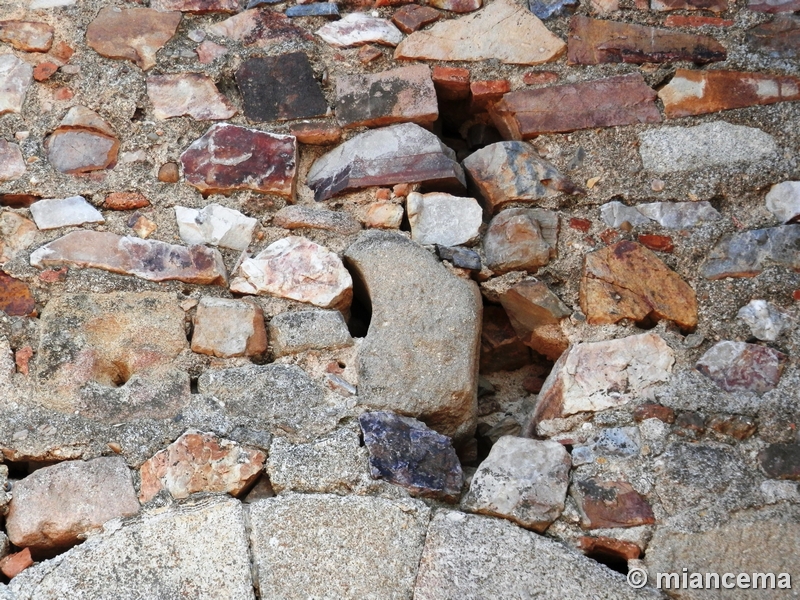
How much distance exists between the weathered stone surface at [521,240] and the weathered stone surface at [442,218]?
5cm

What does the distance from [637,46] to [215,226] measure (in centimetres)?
120

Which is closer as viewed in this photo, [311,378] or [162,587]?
[162,587]

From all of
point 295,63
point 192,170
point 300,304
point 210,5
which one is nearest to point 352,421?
point 300,304

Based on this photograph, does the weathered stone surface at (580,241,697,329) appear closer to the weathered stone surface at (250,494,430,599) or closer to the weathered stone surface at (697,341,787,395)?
the weathered stone surface at (697,341,787,395)

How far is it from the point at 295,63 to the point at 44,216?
753mm

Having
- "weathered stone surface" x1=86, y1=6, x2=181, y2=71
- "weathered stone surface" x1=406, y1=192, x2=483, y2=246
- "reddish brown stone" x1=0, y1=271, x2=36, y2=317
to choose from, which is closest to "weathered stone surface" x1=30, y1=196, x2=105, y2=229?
"reddish brown stone" x1=0, y1=271, x2=36, y2=317

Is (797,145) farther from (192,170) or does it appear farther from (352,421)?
(192,170)

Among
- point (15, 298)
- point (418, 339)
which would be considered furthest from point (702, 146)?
point (15, 298)

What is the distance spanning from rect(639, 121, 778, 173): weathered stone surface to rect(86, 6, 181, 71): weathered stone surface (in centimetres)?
129

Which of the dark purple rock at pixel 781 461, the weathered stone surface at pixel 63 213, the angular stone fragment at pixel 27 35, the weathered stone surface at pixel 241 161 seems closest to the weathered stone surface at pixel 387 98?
the weathered stone surface at pixel 241 161

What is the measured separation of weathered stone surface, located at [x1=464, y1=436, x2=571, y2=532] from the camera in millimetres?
2066

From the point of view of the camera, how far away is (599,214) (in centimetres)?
248

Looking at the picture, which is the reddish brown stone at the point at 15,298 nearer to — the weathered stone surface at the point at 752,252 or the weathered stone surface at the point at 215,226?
the weathered stone surface at the point at 215,226

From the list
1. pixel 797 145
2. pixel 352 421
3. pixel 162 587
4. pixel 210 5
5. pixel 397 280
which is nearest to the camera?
pixel 162 587
